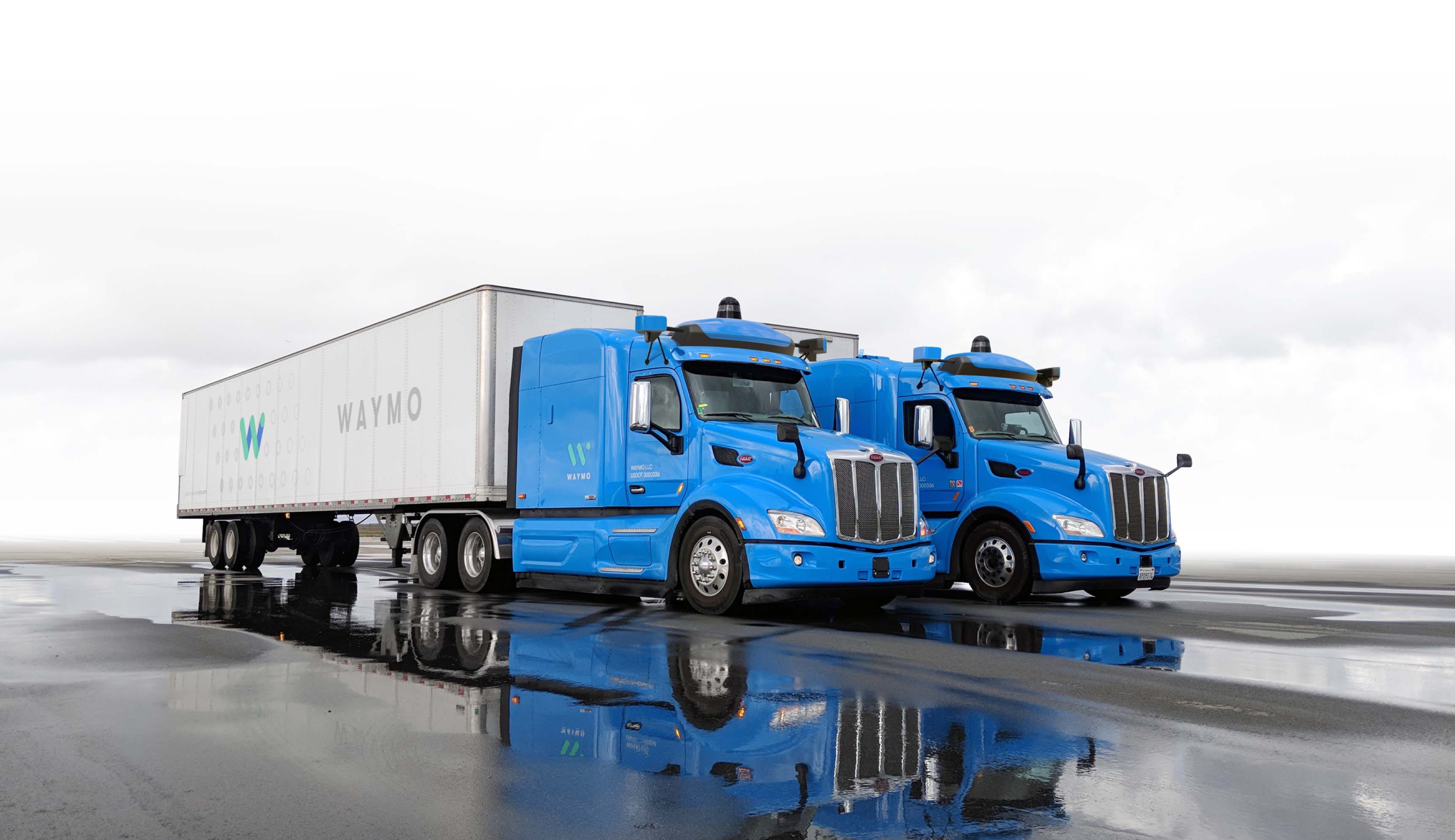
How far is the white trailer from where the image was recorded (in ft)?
53.3

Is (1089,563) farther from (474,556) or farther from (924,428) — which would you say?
(474,556)

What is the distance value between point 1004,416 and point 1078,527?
2199mm

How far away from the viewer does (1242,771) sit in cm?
508

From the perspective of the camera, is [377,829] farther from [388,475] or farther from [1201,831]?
[388,475]

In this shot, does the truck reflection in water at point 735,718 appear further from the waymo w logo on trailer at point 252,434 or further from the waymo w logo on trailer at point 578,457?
the waymo w logo on trailer at point 252,434

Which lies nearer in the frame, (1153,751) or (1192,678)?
(1153,751)

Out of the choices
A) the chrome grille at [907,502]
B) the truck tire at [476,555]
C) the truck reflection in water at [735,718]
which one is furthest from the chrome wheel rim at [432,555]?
the chrome grille at [907,502]

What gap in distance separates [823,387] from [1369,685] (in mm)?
10033

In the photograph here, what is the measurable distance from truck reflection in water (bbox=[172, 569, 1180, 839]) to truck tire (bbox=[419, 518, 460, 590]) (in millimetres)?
5844

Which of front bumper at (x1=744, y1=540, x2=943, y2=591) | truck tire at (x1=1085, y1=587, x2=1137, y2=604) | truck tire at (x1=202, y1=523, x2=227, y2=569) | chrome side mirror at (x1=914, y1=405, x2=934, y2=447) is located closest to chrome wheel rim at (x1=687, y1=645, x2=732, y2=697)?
front bumper at (x1=744, y1=540, x2=943, y2=591)

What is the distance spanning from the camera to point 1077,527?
47.4 feet

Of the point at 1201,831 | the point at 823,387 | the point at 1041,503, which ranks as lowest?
the point at 1201,831

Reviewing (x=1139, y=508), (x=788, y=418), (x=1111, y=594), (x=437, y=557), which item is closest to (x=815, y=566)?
(x=788, y=418)

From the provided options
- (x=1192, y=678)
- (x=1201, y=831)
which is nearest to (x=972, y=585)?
(x=1192, y=678)
